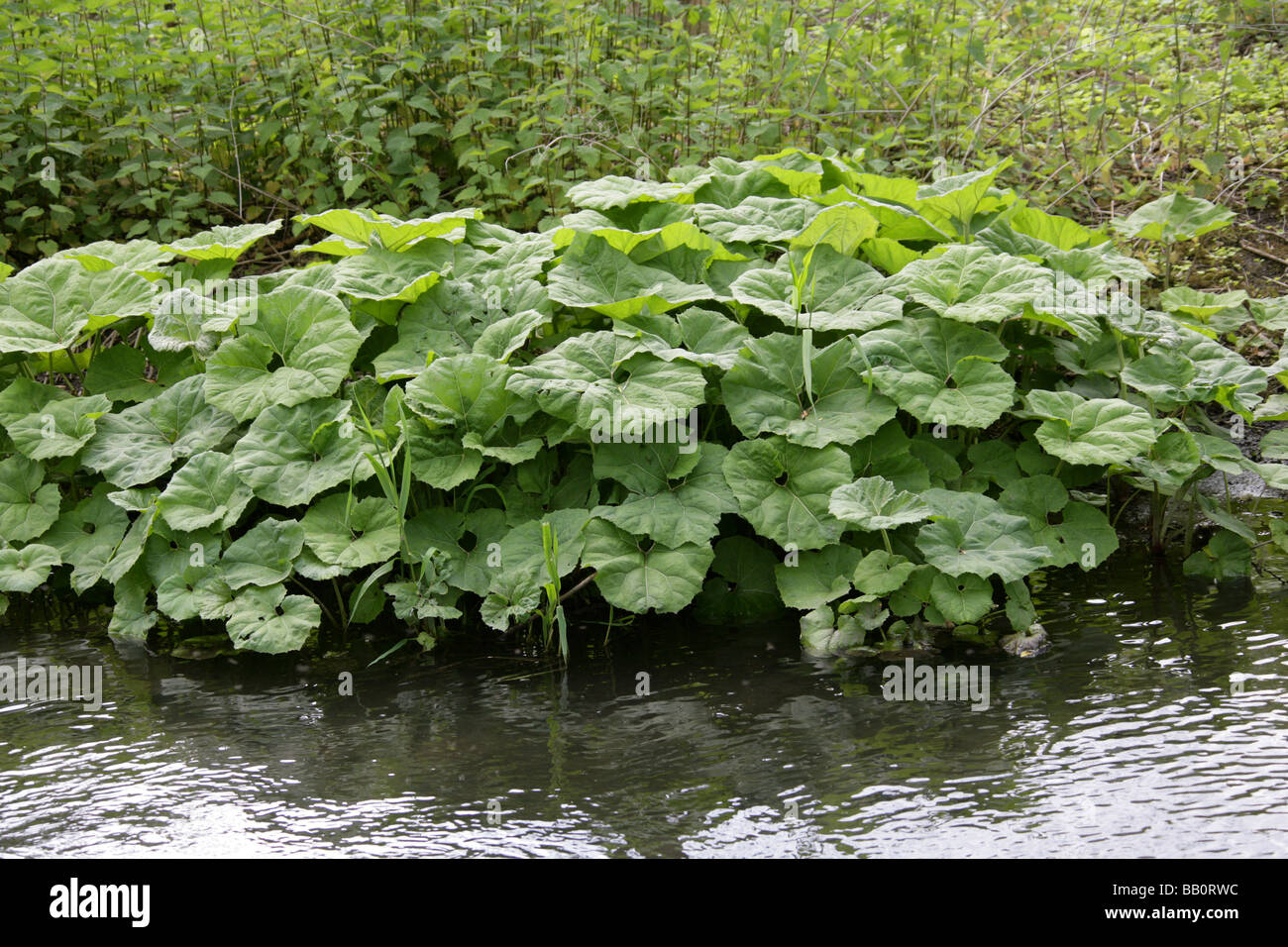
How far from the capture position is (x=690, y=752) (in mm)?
2482

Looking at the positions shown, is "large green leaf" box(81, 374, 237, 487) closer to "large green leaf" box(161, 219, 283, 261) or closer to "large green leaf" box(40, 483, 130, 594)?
"large green leaf" box(40, 483, 130, 594)

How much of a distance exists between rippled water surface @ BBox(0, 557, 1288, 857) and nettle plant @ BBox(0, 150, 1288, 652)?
186 millimetres

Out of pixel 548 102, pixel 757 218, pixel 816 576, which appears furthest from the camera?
pixel 548 102

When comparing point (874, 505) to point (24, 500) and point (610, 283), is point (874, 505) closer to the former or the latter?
point (610, 283)

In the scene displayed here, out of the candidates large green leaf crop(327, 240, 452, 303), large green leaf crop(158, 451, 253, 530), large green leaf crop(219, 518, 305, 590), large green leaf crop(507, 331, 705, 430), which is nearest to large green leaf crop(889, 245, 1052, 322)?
large green leaf crop(507, 331, 705, 430)

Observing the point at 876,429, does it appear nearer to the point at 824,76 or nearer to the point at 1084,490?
the point at 1084,490

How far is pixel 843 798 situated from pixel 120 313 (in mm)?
2737

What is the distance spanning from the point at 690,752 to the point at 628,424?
2.86ft

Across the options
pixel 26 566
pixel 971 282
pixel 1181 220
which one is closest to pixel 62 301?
pixel 26 566

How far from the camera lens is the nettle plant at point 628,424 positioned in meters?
2.99

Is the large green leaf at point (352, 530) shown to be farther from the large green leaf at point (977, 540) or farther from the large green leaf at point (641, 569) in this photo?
the large green leaf at point (977, 540)

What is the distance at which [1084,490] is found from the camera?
3666 millimetres

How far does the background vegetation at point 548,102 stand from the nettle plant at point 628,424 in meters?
1.99

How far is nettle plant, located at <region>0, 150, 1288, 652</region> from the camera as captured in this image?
118 inches
